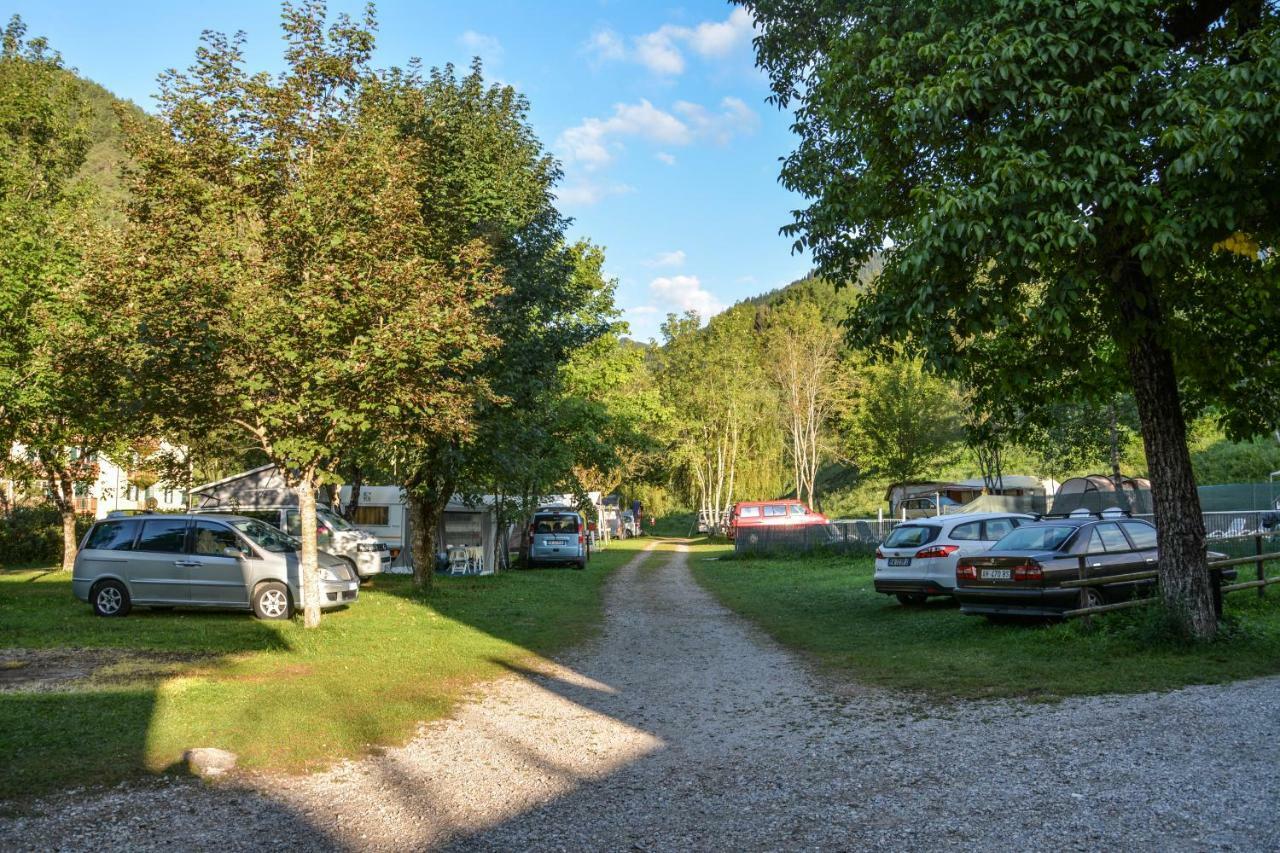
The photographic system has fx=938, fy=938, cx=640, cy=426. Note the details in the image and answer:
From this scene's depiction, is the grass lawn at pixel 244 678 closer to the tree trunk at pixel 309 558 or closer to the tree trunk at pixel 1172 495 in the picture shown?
the tree trunk at pixel 309 558

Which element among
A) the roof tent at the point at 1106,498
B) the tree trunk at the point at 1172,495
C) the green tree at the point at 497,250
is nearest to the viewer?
the tree trunk at the point at 1172,495

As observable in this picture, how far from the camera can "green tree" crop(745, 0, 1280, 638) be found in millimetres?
8266

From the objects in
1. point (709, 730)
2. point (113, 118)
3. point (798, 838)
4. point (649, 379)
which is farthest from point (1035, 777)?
point (649, 379)

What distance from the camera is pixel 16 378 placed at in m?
19.7

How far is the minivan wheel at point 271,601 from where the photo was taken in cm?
1483

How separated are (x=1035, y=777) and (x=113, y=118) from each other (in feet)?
48.2

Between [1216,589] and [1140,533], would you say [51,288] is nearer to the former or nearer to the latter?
[1140,533]

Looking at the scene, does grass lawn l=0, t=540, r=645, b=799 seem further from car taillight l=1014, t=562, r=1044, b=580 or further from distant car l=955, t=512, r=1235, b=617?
car taillight l=1014, t=562, r=1044, b=580

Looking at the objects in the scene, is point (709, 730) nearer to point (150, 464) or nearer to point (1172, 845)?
point (1172, 845)

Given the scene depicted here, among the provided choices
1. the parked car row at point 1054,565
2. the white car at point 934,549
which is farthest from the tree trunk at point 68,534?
the parked car row at point 1054,565

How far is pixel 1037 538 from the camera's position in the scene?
1293 cm

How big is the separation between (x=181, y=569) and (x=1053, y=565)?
1292 cm

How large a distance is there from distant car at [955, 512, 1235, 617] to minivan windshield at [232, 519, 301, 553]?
1062 centimetres

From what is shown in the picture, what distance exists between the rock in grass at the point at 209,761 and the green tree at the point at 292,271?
18.6 ft
